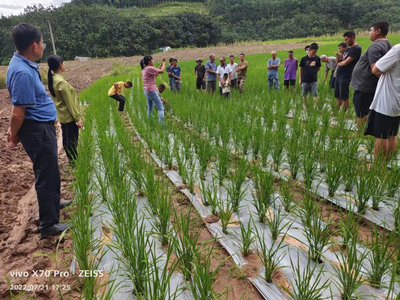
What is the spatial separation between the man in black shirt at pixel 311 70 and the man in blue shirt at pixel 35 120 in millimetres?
4852

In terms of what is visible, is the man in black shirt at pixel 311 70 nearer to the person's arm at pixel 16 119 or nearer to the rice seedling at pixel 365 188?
the rice seedling at pixel 365 188

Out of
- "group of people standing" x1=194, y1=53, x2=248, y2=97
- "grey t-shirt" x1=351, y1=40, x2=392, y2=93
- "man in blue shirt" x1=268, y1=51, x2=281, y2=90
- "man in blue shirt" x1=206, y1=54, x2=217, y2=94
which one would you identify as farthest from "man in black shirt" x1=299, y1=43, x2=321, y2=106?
"man in blue shirt" x1=206, y1=54, x2=217, y2=94

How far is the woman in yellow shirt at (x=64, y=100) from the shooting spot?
115 inches

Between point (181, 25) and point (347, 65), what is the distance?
4084 cm

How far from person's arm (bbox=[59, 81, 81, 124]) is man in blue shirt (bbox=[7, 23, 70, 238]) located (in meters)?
0.82

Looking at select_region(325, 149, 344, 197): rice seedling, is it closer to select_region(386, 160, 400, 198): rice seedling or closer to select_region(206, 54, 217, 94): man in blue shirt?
select_region(386, 160, 400, 198): rice seedling

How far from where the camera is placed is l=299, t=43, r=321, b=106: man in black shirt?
554 centimetres

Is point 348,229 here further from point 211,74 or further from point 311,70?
point 211,74

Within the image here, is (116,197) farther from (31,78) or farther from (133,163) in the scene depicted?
(31,78)

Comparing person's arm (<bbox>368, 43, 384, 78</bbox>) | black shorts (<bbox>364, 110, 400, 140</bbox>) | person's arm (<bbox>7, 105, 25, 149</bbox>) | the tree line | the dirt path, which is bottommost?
the dirt path

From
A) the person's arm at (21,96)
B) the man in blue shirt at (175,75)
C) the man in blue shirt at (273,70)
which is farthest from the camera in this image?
the man in blue shirt at (175,75)

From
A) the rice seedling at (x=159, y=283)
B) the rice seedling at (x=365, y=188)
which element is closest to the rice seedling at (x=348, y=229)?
the rice seedling at (x=365, y=188)

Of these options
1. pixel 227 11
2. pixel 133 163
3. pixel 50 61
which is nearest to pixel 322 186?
pixel 133 163

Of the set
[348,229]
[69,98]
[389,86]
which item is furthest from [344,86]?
[69,98]
